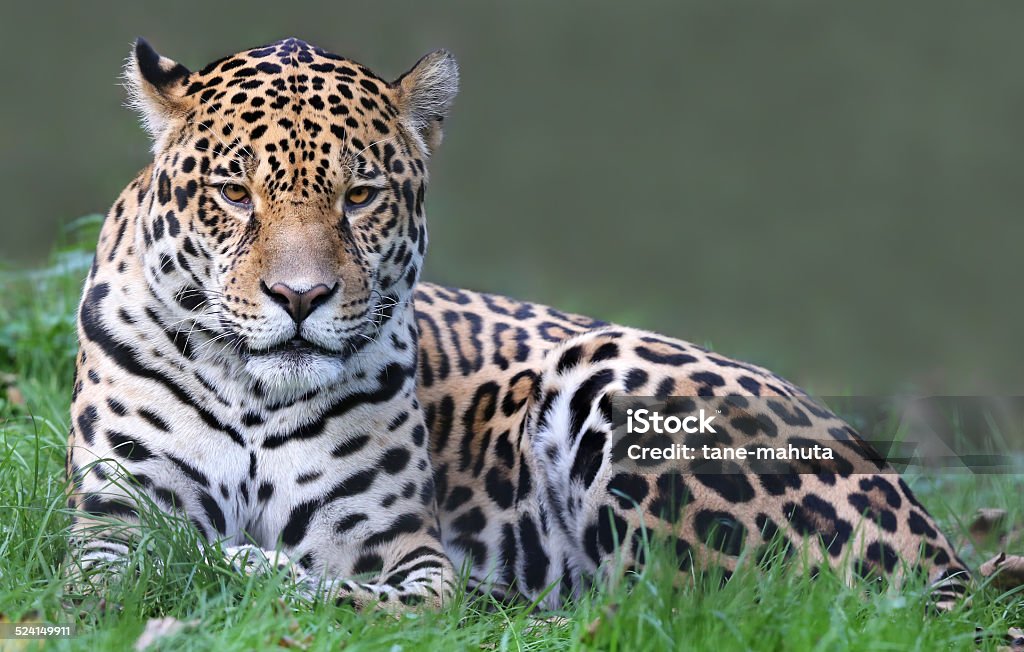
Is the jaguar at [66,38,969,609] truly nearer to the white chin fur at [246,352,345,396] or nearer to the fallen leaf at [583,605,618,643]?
the white chin fur at [246,352,345,396]

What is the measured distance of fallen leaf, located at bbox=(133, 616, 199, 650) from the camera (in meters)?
4.09

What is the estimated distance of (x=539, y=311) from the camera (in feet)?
23.1

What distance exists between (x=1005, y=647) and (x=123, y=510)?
11.8ft

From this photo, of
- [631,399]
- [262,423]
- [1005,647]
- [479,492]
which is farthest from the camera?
[479,492]

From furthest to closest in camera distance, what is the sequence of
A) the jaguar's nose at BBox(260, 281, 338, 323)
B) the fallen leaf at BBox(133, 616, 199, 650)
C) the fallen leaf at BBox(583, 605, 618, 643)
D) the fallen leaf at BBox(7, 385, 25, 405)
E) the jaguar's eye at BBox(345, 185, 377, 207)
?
the fallen leaf at BBox(7, 385, 25, 405) < the jaguar's eye at BBox(345, 185, 377, 207) < the jaguar's nose at BBox(260, 281, 338, 323) < the fallen leaf at BBox(583, 605, 618, 643) < the fallen leaf at BBox(133, 616, 199, 650)

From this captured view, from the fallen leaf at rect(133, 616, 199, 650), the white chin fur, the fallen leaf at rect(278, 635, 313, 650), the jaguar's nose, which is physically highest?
the jaguar's nose

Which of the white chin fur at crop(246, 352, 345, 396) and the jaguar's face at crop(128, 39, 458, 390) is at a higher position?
the jaguar's face at crop(128, 39, 458, 390)

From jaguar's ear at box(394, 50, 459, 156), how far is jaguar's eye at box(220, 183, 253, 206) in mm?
905

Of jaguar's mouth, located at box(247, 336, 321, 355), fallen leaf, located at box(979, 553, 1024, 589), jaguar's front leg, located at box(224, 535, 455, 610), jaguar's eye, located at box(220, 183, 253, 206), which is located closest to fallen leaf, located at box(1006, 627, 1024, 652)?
fallen leaf, located at box(979, 553, 1024, 589)

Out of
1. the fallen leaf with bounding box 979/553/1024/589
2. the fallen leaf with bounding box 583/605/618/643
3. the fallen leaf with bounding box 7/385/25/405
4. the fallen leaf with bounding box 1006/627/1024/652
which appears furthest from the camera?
the fallen leaf with bounding box 7/385/25/405

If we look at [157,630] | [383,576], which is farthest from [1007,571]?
[157,630]

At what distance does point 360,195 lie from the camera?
5266 millimetres

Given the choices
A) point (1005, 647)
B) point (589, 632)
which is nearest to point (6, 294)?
point (589, 632)

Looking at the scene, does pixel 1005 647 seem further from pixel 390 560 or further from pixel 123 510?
pixel 123 510
